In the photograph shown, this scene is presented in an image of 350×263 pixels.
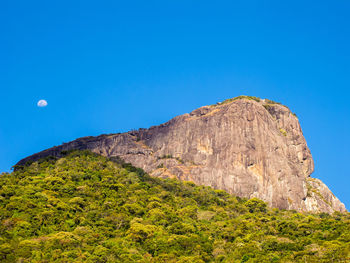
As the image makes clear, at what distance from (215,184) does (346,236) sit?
168 ft

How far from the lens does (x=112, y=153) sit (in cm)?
13425

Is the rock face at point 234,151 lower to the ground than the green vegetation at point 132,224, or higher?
higher

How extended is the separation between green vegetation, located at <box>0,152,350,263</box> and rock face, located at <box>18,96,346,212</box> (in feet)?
38.0

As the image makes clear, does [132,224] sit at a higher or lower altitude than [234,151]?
lower

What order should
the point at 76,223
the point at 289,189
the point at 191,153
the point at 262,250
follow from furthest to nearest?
1. the point at 191,153
2. the point at 289,189
3. the point at 76,223
4. the point at 262,250

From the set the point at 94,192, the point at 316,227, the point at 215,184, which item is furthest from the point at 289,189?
the point at 94,192

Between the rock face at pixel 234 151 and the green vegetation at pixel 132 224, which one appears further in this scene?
the rock face at pixel 234 151

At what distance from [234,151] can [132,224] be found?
5043cm

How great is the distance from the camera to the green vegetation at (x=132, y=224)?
64.4 meters

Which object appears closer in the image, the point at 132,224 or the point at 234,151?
the point at 132,224

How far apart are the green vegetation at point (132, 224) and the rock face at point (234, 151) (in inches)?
456

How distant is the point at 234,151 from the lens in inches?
4801

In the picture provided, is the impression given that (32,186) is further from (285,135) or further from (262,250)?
(285,135)

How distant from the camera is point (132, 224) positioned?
7675 centimetres
